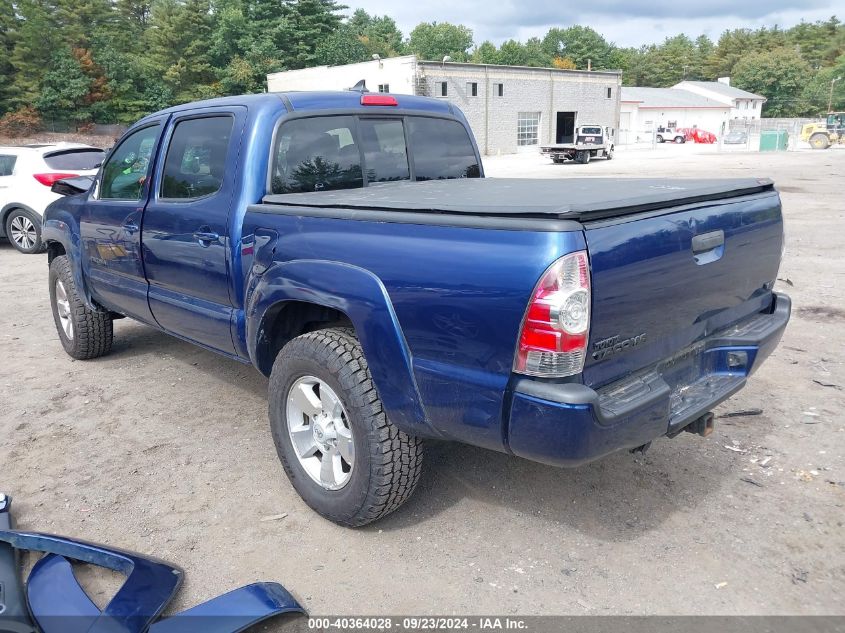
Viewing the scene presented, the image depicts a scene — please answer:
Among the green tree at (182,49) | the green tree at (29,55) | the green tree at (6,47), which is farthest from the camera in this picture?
the green tree at (182,49)

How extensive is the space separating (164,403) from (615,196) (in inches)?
135

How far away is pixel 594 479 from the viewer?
3.53m

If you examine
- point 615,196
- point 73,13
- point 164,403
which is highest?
point 73,13

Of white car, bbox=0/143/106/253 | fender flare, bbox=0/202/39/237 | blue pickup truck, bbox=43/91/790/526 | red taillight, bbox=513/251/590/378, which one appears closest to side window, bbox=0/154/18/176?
white car, bbox=0/143/106/253

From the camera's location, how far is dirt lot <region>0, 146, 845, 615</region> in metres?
2.71

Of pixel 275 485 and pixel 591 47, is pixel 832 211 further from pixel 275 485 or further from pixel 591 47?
pixel 591 47

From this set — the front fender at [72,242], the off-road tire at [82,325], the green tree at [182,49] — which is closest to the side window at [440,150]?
the front fender at [72,242]

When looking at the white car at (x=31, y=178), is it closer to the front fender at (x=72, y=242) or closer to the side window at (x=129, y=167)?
the front fender at (x=72, y=242)

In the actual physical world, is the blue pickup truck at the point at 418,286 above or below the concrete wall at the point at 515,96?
below

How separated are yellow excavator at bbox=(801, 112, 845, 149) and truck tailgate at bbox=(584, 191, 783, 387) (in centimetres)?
5269

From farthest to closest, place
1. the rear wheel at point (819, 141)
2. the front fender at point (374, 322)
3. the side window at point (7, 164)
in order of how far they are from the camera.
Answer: the rear wheel at point (819, 141) < the side window at point (7, 164) < the front fender at point (374, 322)

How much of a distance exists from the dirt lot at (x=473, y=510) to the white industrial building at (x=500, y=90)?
3722 centimetres

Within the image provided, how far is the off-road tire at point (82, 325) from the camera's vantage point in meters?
5.40

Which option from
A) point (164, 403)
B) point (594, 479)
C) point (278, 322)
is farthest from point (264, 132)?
point (594, 479)
